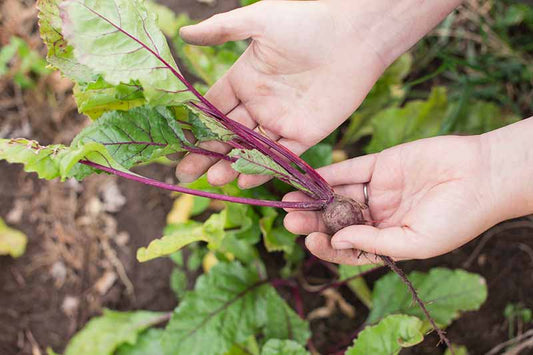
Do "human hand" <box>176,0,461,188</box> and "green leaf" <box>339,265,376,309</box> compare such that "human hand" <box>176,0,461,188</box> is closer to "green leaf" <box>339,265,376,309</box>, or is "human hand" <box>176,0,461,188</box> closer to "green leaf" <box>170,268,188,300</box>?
"green leaf" <box>339,265,376,309</box>

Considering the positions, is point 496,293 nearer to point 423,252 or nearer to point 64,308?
point 423,252

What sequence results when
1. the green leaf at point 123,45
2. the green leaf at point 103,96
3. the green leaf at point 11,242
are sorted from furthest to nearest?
the green leaf at point 11,242 < the green leaf at point 103,96 < the green leaf at point 123,45

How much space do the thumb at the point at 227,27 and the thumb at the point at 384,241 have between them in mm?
717

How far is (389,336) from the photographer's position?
5.51ft

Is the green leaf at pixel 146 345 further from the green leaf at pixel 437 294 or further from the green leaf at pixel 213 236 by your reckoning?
the green leaf at pixel 437 294

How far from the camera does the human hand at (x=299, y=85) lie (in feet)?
5.67

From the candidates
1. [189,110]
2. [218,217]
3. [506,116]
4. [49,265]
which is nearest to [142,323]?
[49,265]

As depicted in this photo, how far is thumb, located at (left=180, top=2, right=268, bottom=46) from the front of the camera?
1.62 m

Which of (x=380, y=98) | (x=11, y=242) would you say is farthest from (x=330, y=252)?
(x=11, y=242)

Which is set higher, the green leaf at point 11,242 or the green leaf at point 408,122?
the green leaf at point 408,122

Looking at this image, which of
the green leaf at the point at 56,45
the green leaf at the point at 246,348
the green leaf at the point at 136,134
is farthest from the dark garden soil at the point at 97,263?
the green leaf at the point at 56,45

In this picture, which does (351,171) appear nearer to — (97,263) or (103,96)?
(103,96)

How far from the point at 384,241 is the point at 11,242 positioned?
2007 mm

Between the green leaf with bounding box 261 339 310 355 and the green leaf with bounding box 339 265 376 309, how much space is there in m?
0.43
